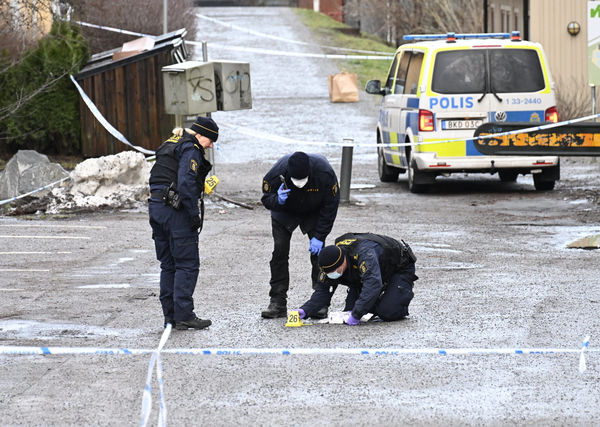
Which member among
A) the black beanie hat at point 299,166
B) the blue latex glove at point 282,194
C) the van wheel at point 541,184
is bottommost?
the van wheel at point 541,184

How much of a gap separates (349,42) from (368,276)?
35.0 m

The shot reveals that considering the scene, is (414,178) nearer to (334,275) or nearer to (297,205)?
(297,205)

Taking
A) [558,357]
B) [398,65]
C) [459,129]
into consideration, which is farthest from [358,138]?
[558,357]

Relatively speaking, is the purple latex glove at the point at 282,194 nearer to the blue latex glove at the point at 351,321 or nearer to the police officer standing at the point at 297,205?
the police officer standing at the point at 297,205

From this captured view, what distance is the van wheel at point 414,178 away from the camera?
1666cm

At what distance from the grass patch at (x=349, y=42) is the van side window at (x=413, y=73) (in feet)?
53.7

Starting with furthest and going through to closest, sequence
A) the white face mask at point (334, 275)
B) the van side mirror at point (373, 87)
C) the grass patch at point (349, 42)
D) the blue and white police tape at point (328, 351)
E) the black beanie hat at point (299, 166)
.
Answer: the grass patch at point (349, 42)
the van side mirror at point (373, 87)
the black beanie hat at point (299, 166)
the white face mask at point (334, 275)
the blue and white police tape at point (328, 351)

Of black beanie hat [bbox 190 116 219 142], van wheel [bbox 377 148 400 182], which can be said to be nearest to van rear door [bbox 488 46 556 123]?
van wheel [bbox 377 148 400 182]

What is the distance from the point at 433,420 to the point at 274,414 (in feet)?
2.68

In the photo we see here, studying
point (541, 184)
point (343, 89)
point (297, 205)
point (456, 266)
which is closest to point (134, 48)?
point (541, 184)

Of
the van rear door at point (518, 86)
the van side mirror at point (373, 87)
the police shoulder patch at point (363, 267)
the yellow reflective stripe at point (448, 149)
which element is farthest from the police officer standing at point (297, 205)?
the van side mirror at point (373, 87)

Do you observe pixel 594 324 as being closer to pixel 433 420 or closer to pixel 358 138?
pixel 433 420

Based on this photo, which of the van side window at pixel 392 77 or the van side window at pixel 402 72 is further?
the van side window at pixel 392 77

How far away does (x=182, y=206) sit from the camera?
8461 millimetres
